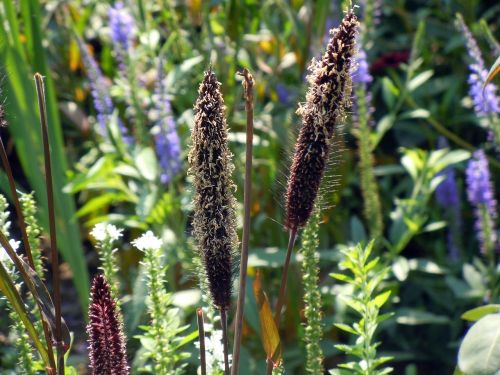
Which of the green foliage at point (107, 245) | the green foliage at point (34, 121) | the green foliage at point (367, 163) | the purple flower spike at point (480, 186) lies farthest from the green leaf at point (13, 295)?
the purple flower spike at point (480, 186)

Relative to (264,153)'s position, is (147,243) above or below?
below

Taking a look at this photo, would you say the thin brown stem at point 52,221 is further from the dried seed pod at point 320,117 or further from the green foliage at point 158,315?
the dried seed pod at point 320,117

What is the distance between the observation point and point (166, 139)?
238 cm

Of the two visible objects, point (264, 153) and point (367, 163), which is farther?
point (264, 153)

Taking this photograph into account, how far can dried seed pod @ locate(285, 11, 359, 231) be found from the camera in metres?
0.93

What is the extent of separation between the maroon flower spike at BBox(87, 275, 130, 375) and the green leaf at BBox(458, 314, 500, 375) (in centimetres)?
41

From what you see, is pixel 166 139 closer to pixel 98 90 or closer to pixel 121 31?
pixel 98 90

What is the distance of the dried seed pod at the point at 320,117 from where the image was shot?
0.93 m

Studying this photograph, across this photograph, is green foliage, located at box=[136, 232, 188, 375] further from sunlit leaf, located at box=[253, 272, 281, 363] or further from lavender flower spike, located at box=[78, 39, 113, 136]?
lavender flower spike, located at box=[78, 39, 113, 136]

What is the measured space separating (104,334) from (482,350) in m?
0.45

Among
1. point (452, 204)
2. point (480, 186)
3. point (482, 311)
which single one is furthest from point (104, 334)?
point (452, 204)

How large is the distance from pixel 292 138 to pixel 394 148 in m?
2.37

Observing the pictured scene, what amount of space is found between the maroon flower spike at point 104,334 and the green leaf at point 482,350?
41 centimetres

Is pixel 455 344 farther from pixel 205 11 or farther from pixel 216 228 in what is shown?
pixel 216 228
